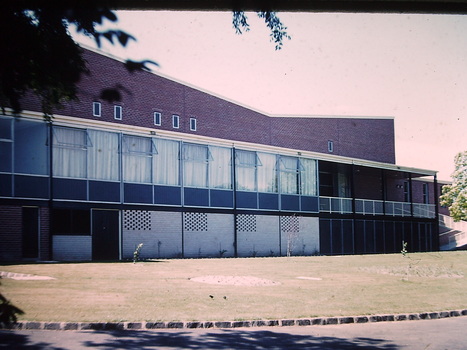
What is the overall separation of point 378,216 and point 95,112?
2248 centimetres

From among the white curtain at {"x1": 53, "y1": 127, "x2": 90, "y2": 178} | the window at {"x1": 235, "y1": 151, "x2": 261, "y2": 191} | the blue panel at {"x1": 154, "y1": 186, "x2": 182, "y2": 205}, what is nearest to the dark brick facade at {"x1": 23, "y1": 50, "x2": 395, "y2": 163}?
the white curtain at {"x1": 53, "y1": 127, "x2": 90, "y2": 178}

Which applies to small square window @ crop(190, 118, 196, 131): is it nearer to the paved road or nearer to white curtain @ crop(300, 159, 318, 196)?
white curtain @ crop(300, 159, 318, 196)

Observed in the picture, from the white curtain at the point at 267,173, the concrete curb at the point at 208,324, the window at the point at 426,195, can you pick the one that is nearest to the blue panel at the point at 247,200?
the white curtain at the point at 267,173

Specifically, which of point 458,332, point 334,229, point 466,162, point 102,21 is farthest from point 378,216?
point 102,21

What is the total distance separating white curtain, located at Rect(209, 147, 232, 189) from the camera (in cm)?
3034

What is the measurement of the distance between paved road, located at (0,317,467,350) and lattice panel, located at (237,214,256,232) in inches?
872

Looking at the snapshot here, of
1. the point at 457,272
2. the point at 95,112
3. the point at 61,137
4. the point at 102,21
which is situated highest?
the point at 95,112

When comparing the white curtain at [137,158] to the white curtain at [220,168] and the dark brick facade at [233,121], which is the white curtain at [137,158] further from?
the white curtain at [220,168]

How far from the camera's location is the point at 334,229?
37.8 meters

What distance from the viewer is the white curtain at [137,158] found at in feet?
87.5

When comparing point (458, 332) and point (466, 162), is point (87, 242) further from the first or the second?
point (466, 162)

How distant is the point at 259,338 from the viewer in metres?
8.05

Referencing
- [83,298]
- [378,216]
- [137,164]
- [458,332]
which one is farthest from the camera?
[378,216]

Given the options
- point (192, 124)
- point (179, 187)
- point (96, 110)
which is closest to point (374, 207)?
point (192, 124)
